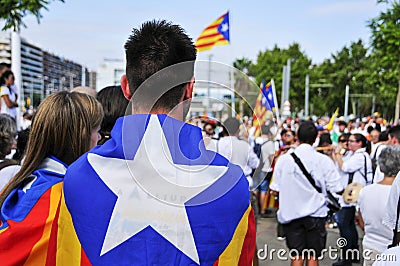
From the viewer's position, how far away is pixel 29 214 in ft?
5.60

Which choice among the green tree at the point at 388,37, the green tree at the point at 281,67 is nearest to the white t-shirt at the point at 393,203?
the green tree at the point at 388,37

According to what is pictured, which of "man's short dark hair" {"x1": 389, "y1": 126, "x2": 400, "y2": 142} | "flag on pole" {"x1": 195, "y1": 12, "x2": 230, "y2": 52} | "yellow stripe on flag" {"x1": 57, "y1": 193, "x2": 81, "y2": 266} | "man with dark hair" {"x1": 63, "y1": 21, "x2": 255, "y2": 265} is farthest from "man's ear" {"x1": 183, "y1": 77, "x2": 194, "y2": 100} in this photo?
"flag on pole" {"x1": 195, "y1": 12, "x2": 230, "y2": 52}

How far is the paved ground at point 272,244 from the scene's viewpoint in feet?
18.6

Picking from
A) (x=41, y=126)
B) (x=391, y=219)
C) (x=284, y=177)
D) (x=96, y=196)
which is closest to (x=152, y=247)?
(x=96, y=196)

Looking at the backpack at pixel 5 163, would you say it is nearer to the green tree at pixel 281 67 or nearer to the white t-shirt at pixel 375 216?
the white t-shirt at pixel 375 216

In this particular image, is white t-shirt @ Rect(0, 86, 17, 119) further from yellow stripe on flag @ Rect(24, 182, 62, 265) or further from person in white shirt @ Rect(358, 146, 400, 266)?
yellow stripe on flag @ Rect(24, 182, 62, 265)

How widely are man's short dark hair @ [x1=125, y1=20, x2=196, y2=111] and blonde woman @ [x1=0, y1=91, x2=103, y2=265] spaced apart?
53 centimetres

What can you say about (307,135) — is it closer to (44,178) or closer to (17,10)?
(44,178)

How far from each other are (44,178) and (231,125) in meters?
0.78

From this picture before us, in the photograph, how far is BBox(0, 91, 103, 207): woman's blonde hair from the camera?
198 centimetres

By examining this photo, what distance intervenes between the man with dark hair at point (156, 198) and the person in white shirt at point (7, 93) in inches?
221

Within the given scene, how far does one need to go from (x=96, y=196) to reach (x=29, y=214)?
0.40m

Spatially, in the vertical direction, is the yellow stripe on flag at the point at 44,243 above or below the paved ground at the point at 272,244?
above

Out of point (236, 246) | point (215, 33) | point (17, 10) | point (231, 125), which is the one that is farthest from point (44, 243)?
point (215, 33)
